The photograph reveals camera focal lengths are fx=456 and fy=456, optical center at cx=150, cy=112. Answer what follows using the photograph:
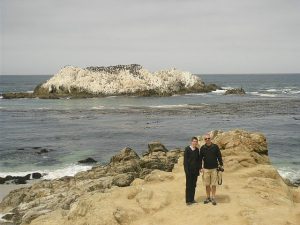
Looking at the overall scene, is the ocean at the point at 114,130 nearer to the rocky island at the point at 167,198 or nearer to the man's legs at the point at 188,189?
the rocky island at the point at 167,198

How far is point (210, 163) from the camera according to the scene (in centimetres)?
1550

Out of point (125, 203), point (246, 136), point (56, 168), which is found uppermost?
point (246, 136)

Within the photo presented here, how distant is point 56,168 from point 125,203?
58.8 feet

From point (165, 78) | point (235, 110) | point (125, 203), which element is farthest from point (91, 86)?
point (125, 203)

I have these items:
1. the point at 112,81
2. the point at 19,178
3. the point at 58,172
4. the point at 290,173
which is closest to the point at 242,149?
the point at 290,173

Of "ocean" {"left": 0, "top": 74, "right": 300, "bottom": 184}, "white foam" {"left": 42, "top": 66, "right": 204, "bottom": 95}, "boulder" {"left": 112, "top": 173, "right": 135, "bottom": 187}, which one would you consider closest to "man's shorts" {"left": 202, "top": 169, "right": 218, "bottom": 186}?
"boulder" {"left": 112, "top": 173, "right": 135, "bottom": 187}

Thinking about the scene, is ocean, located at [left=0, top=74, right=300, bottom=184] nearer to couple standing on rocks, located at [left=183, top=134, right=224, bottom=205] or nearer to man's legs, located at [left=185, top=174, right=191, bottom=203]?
couple standing on rocks, located at [left=183, top=134, right=224, bottom=205]

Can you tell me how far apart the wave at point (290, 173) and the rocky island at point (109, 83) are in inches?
2987

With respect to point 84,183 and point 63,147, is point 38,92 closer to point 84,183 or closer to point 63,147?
point 63,147

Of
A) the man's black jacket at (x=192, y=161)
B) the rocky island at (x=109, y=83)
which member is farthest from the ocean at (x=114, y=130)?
the rocky island at (x=109, y=83)

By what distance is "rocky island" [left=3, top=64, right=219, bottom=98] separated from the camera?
107 meters

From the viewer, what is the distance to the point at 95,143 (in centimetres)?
4356

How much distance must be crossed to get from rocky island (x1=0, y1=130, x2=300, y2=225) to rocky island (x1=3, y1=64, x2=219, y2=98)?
82.4 m

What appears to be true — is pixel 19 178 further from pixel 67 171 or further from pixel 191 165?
pixel 191 165
